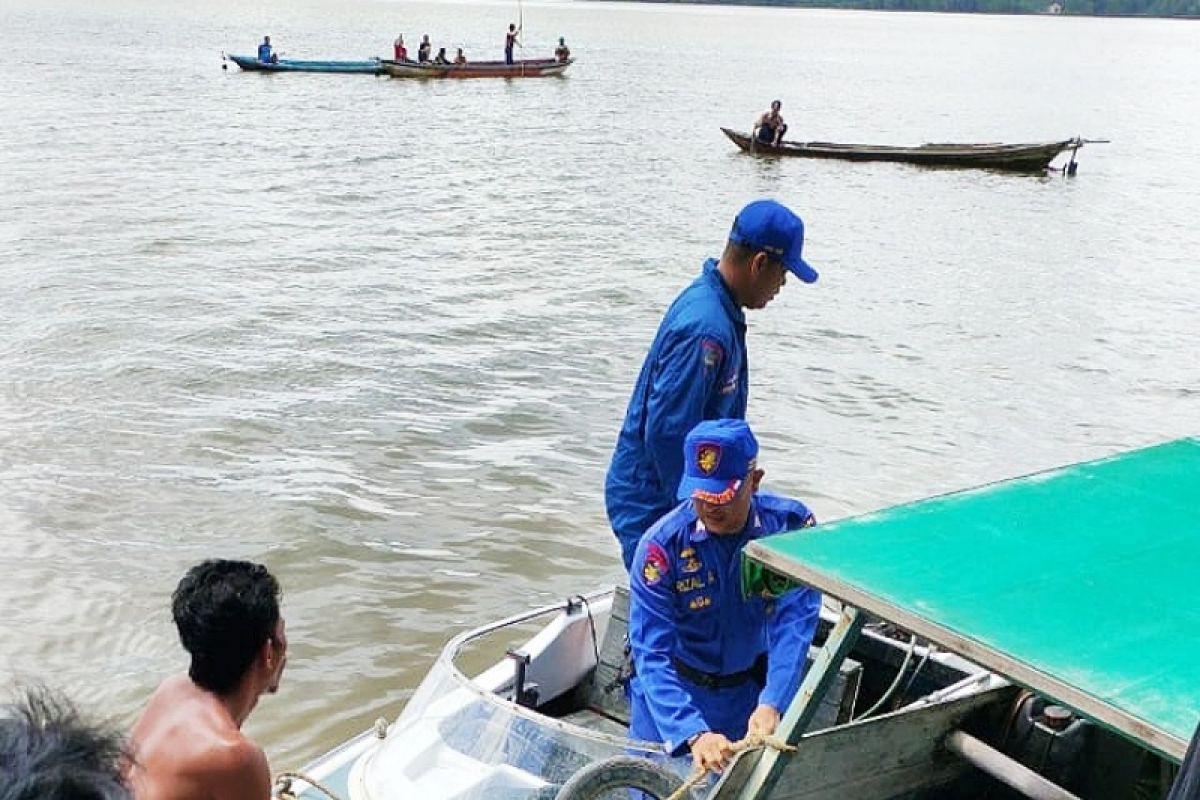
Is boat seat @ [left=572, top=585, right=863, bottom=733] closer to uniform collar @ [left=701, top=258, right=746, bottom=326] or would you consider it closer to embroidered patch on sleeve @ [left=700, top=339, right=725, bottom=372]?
embroidered patch on sleeve @ [left=700, top=339, right=725, bottom=372]

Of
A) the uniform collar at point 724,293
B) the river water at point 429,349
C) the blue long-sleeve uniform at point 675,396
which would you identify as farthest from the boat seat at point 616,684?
the river water at point 429,349

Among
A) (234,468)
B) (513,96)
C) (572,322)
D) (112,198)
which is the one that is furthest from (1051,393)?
(513,96)

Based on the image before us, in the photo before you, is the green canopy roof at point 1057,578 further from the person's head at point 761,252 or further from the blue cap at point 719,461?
the person's head at point 761,252

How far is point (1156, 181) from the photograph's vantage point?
31047 mm

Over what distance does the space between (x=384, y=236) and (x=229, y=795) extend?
17.8 meters

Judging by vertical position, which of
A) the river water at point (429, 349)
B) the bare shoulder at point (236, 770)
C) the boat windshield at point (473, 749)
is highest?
the bare shoulder at point (236, 770)

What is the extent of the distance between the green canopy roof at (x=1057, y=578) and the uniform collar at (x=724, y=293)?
1209mm

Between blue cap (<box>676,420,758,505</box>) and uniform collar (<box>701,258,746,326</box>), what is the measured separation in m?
0.76

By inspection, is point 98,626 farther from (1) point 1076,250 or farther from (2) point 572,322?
(1) point 1076,250

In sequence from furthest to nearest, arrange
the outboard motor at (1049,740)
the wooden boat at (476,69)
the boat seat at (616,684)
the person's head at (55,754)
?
the wooden boat at (476,69)
the boat seat at (616,684)
the outboard motor at (1049,740)
the person's head at (55,754)

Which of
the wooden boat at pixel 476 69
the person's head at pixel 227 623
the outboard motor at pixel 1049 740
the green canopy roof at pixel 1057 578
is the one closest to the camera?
the green canopy roof at pixel 1057 578

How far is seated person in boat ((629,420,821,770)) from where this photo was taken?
385 cm

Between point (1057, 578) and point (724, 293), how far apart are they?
1764 millimetres

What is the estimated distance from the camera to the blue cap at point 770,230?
4.46 m
